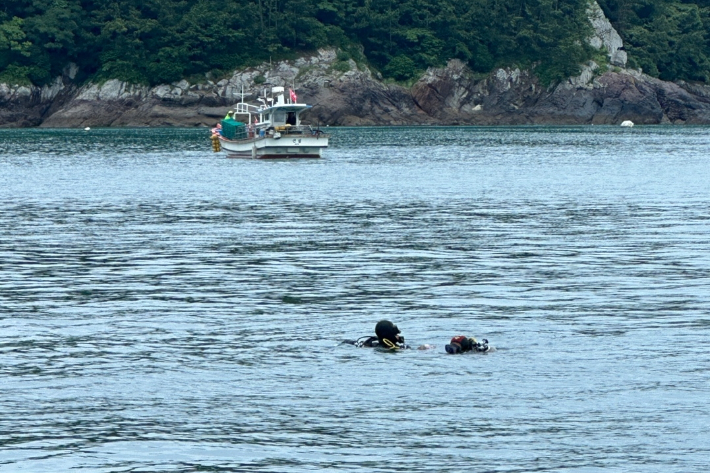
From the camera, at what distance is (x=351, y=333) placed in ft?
85.5

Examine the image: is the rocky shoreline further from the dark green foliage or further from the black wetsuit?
the black wetsuit

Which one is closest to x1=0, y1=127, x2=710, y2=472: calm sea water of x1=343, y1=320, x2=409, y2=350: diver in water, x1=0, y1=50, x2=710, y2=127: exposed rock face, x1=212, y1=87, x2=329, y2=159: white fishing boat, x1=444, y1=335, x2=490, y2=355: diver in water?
x1=444, y1=335, x2=490, y2=355: diver in water

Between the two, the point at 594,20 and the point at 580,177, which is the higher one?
the point at 594,20

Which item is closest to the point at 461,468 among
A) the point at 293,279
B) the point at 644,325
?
the point at 644,325

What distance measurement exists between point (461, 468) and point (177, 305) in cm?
1341

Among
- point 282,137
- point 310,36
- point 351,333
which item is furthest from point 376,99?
point 351,333

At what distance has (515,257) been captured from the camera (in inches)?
1462

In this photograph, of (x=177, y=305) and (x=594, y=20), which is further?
(x=594, y=20)

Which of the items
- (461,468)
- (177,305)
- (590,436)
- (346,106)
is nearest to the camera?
(461,468)

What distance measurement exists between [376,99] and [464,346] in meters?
142

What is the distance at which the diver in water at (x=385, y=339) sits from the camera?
79.2 ft

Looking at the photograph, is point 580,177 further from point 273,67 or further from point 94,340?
point 273,67

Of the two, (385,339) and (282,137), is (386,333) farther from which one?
(282,137)

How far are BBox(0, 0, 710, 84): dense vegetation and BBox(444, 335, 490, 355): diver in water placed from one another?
14024cm
